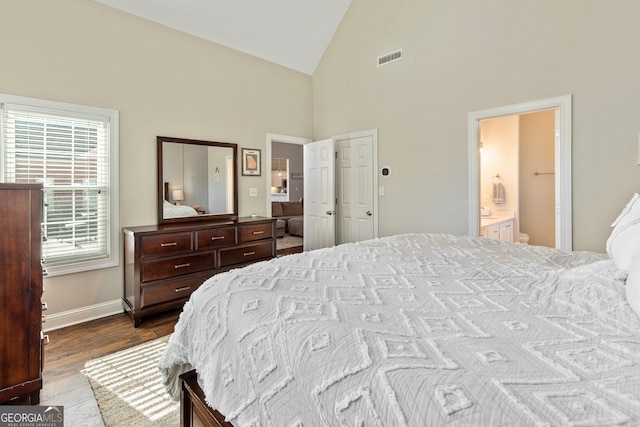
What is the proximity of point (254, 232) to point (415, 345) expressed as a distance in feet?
10.5

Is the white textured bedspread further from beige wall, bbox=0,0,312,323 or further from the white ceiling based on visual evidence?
the white ceiling

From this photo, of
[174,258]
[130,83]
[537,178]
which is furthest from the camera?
[537,178]

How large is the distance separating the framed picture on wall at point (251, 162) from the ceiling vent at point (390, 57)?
203cm

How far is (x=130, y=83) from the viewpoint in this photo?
3260mm

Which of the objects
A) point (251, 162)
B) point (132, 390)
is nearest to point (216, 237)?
point (251, 162)

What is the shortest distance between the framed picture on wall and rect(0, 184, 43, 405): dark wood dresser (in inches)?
105

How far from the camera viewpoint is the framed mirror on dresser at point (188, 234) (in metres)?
2.99

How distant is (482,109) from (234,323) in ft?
10.6

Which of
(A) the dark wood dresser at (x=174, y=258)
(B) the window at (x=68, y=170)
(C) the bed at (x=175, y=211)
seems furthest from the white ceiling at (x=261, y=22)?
(A) the dark wood dresser at (x=174, y=258)

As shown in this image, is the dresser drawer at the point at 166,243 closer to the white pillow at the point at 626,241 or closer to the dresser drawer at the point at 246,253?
the dresser drawer at the point at 246,253

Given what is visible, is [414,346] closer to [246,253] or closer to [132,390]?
[132,390]

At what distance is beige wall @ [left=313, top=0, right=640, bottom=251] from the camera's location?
98.5 inches

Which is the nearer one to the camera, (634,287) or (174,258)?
(634,287)
